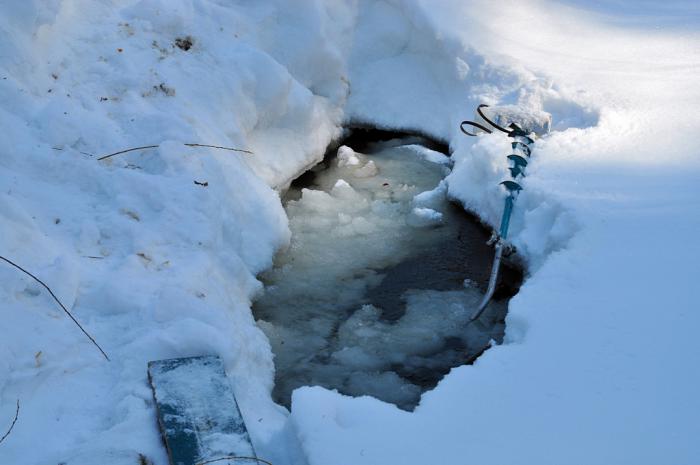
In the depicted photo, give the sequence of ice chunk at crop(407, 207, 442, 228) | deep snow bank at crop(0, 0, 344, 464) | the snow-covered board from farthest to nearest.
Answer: ice chunk at crop(407, 207, 442, 228) → deep snow bank at crop(0, 0, 344, 464) → the snow-covered board

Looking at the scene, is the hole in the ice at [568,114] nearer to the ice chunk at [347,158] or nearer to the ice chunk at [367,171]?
the ice chunk at [367,171]

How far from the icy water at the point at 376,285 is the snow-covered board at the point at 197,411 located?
0.69 m

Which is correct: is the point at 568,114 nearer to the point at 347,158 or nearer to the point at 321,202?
the point at 347,158

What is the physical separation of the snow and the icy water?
16 cm

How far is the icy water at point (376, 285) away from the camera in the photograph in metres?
3.45

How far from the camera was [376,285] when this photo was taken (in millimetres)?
4066

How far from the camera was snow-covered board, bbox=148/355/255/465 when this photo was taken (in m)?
2.28

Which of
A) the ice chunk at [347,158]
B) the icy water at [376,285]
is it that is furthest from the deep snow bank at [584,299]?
the ice chunk at [347,158]

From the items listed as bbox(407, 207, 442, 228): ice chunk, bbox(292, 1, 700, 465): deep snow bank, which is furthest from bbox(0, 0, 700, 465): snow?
bbox(407, 207, 442, 228): ice chunk

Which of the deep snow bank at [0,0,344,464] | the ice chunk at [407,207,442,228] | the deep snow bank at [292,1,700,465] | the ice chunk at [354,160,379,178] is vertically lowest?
the ice chunk at [354,160,379,178]

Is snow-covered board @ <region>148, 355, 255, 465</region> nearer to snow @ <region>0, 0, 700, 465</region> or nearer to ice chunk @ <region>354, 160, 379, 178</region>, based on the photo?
snow @ <region>0, 0, 700, 465</region>

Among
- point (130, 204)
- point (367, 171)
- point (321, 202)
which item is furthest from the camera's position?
point (367, 171)

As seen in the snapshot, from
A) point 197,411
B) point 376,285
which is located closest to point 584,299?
point 376,285

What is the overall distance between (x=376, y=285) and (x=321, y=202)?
3.02 feet
